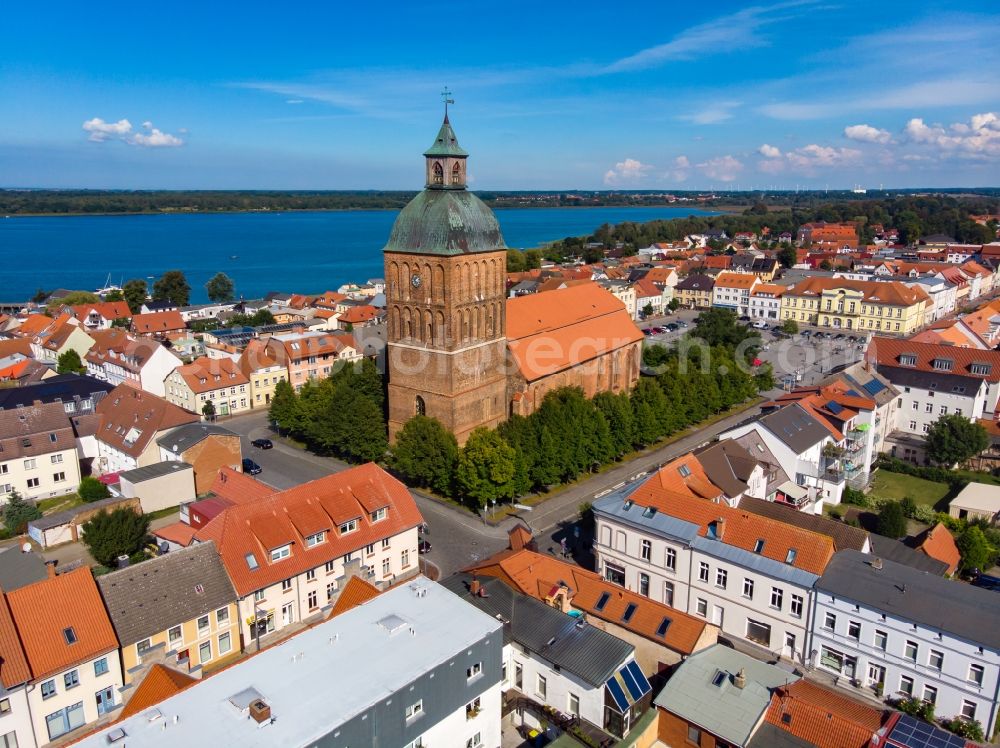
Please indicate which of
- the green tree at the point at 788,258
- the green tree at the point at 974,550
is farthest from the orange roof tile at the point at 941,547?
the green tree at the point at 788,258

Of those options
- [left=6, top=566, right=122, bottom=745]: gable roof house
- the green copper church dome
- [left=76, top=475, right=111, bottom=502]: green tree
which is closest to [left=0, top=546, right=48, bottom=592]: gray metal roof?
[left=6, top=566, right=122, bottom=745]: gable roof house

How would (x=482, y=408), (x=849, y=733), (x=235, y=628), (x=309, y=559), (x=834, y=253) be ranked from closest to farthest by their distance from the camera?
(x=849, y=733), (x=235, y=628), (x=309, y=559), (x=482, y=408), (x=834, y=253)

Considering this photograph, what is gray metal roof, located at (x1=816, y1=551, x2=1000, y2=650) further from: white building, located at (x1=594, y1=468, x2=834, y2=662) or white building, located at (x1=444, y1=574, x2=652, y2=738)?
white building, located at (x1=444, y1=574, x2=652, y2=738)

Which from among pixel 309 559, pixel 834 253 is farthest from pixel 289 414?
pixel 834 253

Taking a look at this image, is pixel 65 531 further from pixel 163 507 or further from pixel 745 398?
pixel 745 398

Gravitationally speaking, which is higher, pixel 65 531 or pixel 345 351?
pixel 345 351

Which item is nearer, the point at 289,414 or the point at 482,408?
the point at 482,408

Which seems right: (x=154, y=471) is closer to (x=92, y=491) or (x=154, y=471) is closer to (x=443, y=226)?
(x=92, y=491)
